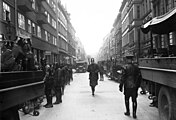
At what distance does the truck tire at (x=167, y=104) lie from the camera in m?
5.48

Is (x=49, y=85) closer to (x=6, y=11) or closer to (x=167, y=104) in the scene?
(x=167, y=104)

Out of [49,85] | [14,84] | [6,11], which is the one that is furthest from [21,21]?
[14,84]

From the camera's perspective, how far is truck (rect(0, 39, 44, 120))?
3.98 m

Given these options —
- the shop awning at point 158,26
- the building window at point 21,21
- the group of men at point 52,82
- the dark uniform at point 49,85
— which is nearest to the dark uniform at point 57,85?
the group of men at point 52,82

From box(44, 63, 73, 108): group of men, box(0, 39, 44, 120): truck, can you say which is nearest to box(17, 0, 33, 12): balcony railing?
box(44, 63, 73, 108): group of men

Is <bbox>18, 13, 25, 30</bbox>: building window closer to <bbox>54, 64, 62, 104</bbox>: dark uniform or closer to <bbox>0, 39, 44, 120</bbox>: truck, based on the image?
<bbox>54, 64, 62, 104</bbox>: dark uniform

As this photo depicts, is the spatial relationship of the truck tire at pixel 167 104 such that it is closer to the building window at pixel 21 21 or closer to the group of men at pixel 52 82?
the group of men at pixel 52 82

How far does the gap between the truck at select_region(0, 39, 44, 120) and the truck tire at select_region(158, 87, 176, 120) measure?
3.01 metres

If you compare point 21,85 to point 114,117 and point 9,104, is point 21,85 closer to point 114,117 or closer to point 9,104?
point 9,104

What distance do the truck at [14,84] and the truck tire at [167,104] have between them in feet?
9.88

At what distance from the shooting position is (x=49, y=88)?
1005 centimetres

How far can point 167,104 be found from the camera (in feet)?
19.7

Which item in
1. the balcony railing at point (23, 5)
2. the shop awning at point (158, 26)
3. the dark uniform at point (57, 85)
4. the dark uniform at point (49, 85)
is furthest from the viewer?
the balcony railing at point (23, 5)

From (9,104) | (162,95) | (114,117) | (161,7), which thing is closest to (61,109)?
(114,117)
